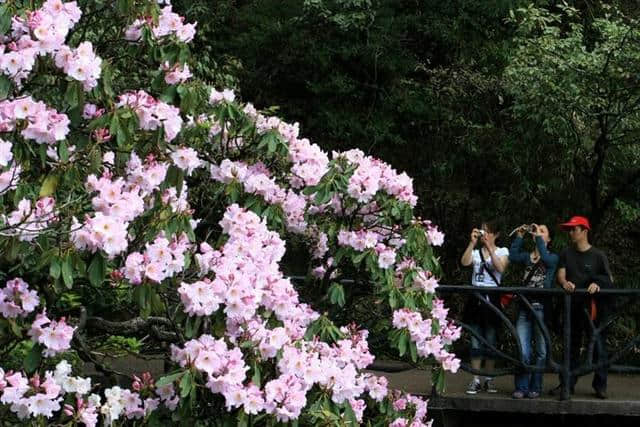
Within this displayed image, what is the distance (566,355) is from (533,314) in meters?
0.35

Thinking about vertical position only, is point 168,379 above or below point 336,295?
above

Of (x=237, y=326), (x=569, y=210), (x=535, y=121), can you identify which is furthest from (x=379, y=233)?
(x=569, y=210)

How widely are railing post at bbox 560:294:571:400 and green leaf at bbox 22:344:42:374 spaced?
12.8 ft

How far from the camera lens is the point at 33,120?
3.21 meters

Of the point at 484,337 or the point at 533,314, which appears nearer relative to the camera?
the point at 533,314

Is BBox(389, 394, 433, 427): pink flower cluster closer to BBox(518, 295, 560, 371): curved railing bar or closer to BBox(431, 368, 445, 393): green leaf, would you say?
BBox(431, 368, 445, 393): green leaf

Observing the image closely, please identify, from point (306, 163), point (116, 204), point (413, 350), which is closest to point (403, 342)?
point (413, 350)

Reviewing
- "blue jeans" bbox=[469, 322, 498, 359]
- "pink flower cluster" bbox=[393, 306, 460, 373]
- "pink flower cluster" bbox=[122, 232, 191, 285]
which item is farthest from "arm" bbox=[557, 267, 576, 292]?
"pink flower cluster" bbox=[122, 232, 191, 285]

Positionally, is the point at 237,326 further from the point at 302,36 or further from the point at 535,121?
the point at 302,36

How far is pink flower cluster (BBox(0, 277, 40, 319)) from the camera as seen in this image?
3.38 m

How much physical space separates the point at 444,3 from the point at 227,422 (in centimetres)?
848

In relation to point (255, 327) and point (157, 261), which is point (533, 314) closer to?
point (255, 327)

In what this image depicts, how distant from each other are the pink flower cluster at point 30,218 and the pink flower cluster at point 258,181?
1.38 meters

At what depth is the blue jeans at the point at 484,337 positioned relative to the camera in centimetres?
676
